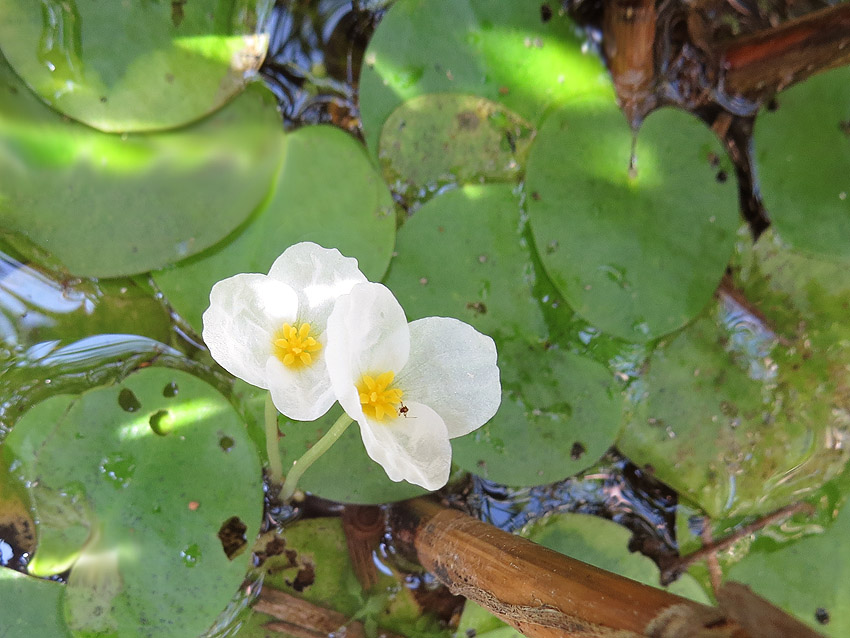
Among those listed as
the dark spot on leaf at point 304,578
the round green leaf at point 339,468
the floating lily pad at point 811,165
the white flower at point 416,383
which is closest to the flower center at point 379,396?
the white flower at point 416,383

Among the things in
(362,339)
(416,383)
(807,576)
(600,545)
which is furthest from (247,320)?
(807,576)

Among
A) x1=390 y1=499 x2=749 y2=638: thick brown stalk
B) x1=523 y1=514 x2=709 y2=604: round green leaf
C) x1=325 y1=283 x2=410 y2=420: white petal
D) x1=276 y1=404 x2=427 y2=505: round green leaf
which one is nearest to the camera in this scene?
x1=390 y1=499 x2=749 y2=638: thick brown stalk

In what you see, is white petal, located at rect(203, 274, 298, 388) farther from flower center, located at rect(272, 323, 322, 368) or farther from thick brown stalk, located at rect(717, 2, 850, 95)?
thick brown stalk, located at rect(717, 2, 850, 95)

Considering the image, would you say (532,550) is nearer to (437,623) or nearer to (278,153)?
(437,623)

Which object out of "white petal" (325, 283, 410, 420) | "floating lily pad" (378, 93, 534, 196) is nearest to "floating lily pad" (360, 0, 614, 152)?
"floating lily pad" (378, 93, 534, 196)

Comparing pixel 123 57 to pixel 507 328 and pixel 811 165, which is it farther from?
pixel 811 165
